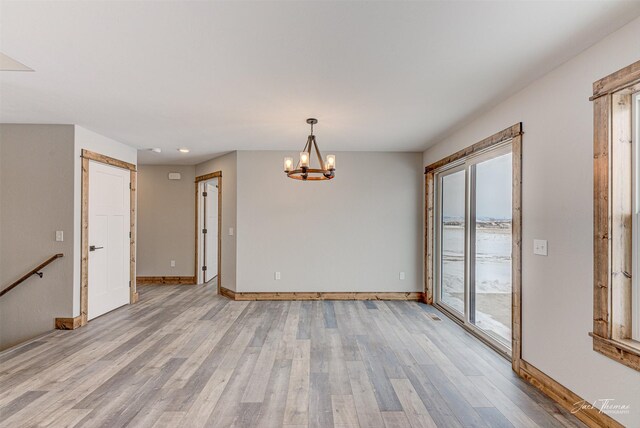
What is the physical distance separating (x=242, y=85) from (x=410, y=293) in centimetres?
422

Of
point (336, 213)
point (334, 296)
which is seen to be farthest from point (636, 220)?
point (334, 296)

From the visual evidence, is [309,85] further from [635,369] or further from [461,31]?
[635,369]

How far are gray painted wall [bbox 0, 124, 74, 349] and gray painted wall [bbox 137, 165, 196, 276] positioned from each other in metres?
2.73

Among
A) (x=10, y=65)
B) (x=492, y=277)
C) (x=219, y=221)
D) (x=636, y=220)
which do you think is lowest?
(x=492, y=277)

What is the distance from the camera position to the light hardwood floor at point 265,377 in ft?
7.03

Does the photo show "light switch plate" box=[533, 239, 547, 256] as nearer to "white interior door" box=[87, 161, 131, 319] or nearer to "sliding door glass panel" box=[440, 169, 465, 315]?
"sliding door glass panel" box=[440, 169, 465, 315]

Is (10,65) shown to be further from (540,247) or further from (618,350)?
(618,350)

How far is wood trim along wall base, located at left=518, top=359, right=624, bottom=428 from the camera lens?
6.48 ft

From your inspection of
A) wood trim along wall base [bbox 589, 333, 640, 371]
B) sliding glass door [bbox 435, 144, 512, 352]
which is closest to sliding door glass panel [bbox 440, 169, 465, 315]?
sliding glass door [bbox 435, 144, 512, 352]

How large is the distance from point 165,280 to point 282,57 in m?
5.84

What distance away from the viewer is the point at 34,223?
385 centimetres

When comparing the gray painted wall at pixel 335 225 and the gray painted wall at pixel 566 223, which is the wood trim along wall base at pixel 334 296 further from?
the gray painted wall at pixel 566 223

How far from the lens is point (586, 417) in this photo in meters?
2.06

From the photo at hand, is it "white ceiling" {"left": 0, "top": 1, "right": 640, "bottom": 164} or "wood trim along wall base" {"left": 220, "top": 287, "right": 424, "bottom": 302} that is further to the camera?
"wood trim along wall base" {"left": 220, "top": 287, "right": 424, "bottom": 302}
